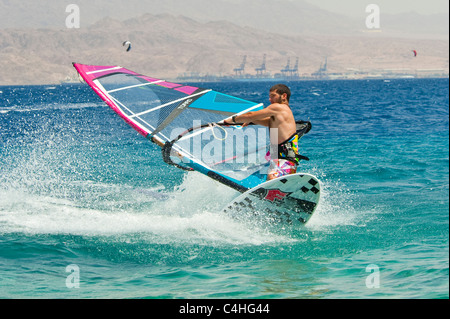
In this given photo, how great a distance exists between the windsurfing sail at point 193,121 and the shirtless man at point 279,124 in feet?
2.70

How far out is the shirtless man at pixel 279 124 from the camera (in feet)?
23.4

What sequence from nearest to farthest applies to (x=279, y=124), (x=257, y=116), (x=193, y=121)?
(x=257, y=116)
(x=279, y=124)
(x=193, y=121)

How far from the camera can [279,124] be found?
7.22 meters

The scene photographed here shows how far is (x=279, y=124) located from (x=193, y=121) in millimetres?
2918

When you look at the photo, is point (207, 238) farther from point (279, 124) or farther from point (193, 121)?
point (193, 121)

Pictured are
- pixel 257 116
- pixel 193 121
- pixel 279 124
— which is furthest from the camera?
pixel 193 121

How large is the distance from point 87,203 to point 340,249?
467 centimetres

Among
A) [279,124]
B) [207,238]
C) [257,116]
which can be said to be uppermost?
[257,116]

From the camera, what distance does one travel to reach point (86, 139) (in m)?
21.4

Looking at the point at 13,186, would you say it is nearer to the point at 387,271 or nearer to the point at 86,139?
the point at 387,271

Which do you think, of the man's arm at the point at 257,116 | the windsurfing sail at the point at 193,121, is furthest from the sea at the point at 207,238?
the man's arm at the point at 257,116

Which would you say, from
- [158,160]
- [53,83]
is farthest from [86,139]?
[53,83]

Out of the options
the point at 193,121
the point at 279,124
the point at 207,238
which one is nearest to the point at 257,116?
the point at 279,124

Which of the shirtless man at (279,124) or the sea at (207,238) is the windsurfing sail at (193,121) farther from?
the shirtless man at (279,124)
